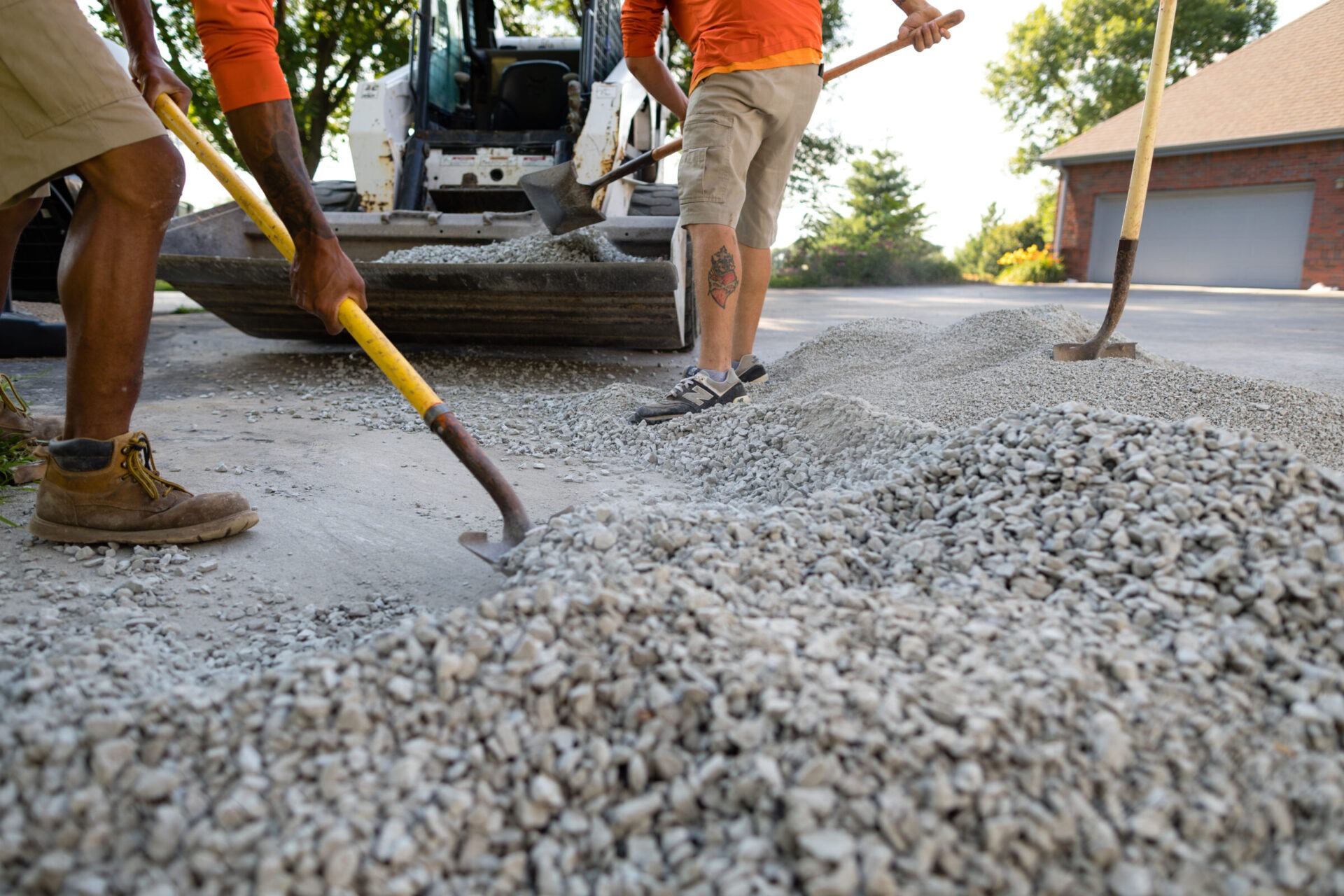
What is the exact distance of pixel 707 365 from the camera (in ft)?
10.3

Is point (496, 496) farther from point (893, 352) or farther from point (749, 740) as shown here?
point (893, 352)

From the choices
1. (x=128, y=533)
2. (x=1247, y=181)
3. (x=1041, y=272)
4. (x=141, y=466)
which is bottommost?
(x=128, y=533)

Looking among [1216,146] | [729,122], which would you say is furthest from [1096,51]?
[729,122]

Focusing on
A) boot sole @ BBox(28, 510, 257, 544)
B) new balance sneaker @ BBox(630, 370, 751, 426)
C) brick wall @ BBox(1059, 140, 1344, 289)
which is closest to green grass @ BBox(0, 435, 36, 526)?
boot sole @ BBox(28, 510, 257, 544)

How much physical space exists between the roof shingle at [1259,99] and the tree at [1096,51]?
223 inches

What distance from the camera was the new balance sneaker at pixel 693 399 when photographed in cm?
302

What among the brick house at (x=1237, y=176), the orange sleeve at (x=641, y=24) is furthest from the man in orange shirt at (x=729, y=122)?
the brick house at (x=1237, y=176)

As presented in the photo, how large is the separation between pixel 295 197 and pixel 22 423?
4.92 feet

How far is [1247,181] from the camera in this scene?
51.2 ft

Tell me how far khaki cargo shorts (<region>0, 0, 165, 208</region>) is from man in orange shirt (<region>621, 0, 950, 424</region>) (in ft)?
5.77

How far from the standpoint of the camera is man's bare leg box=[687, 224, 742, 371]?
3.10 meters

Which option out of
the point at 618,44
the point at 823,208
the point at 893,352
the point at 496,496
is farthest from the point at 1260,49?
the point at 496,496

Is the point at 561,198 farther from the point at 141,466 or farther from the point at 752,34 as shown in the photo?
the point at 141,466

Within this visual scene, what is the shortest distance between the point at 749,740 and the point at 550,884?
0.29 metres
